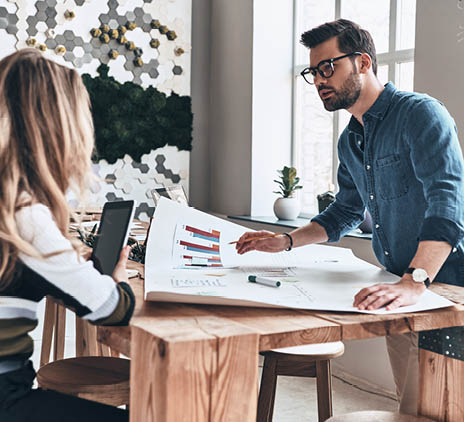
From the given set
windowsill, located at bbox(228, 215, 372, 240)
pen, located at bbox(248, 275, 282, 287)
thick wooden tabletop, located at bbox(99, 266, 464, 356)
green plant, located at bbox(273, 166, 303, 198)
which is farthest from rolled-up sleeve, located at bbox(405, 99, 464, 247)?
green plant, located at bbox(273, 166, 303, 198)

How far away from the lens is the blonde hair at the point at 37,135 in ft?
3.68

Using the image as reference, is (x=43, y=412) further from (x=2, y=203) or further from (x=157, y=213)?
(x=157, y=213)

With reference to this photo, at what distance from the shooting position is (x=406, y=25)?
132 inches

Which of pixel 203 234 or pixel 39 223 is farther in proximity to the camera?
pixel 203 234

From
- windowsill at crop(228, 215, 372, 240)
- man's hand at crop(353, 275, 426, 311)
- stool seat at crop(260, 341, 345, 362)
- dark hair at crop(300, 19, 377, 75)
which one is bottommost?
stool seat at crop(260, 341, 345, 362)

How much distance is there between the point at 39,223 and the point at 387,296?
676mm

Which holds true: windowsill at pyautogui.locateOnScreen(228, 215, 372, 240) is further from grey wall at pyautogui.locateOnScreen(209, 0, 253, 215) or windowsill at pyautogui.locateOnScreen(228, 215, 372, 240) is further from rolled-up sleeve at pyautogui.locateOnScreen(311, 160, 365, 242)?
rolled-up sleeve at pyautogui.locateOnScreen(311, 160, 365, 242)

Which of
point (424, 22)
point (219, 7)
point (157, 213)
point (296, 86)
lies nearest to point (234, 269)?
point (157, 213)

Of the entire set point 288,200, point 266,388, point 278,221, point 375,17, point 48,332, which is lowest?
point 48,332

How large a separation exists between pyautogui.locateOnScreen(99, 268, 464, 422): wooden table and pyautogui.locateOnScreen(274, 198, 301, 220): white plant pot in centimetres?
259

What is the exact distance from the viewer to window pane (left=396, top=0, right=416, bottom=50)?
332 cm

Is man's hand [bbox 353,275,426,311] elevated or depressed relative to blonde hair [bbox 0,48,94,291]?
depressed

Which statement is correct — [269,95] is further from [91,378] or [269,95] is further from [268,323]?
[268,323]

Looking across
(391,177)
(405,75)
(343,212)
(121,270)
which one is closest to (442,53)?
(405,75)
